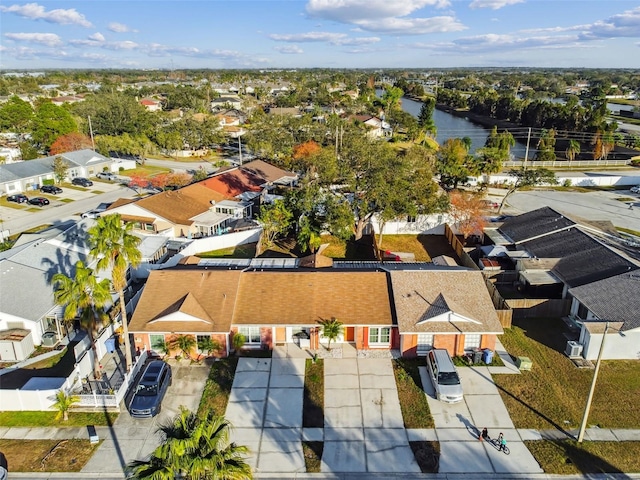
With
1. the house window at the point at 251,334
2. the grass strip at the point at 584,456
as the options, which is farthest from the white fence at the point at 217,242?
the grass strip at the point at 584,456

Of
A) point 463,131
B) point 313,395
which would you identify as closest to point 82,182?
point 313,395

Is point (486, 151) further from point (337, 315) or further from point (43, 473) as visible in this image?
point (43, 473)

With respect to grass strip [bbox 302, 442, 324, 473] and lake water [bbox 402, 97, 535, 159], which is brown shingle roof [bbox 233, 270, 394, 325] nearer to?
grass strip [bbox 302, 442, 324, 473]

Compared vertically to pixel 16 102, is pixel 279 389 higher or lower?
lower

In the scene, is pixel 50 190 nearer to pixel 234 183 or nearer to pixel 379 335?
pixel 234 183

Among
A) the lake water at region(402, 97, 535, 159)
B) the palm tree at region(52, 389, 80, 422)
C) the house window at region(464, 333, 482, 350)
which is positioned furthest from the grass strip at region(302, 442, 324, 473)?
the lake water at region(402, 97, 535, 159)

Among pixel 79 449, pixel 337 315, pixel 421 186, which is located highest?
pixel 421 186

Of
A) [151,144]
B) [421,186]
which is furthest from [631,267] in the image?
[151,144]
